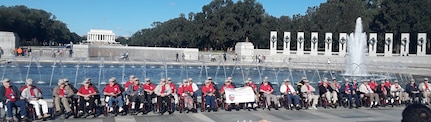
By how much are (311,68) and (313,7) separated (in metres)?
44.3

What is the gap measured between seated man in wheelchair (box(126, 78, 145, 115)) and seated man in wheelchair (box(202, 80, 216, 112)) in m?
2.03

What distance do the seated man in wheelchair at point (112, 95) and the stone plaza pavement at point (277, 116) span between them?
15.9 inches

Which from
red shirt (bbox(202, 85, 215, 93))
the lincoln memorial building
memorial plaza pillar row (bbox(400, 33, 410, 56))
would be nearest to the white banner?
red shirt (bbox(202, 85, 215, 93))

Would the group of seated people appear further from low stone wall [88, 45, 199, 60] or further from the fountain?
low stone wall [88, 45, 199, 60]

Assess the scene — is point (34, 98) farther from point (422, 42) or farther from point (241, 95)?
point (422, 42)

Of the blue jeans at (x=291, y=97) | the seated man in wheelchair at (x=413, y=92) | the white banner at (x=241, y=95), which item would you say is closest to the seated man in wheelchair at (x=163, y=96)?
the white banner at (x=241, y=95)

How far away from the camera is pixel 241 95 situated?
49.2 ft

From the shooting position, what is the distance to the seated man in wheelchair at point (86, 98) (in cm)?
1301

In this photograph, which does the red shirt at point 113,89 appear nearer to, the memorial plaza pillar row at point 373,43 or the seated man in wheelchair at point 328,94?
the seated man in wheelchair at point 328,94

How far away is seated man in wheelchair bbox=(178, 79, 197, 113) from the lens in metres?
14.3

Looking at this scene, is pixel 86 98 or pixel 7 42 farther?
pixel 7 42

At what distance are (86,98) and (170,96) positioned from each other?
2587mm

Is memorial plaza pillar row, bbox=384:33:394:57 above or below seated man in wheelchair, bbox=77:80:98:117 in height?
above

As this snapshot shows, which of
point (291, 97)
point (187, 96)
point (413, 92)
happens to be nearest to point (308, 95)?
point (291, 97)
